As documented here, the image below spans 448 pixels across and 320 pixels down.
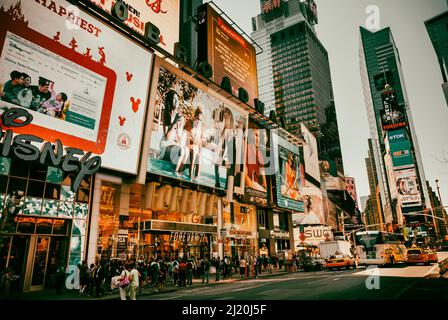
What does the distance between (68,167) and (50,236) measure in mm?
5200

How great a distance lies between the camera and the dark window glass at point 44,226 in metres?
18.5

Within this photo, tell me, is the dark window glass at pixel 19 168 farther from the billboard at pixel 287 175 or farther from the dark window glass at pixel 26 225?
the billboard at pixel 287 175

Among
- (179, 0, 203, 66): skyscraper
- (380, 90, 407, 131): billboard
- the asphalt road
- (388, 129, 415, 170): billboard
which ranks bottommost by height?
the asphalt road

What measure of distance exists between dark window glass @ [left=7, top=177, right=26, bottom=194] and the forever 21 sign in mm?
2209

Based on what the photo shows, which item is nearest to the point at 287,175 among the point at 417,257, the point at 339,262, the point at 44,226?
the point at 339,262

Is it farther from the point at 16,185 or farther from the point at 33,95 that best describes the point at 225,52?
the point at 16,185

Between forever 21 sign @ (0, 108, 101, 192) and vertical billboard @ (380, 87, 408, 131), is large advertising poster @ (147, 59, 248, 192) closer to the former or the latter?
forever 21 sign @ (0, 108, 101, 192)

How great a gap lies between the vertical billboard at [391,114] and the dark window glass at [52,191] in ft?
395

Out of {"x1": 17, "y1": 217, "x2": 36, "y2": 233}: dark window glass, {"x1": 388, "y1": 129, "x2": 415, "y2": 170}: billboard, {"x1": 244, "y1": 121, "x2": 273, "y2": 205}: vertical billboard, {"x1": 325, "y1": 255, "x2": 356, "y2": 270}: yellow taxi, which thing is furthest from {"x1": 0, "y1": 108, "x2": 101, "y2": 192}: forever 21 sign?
{"x1": 388, "y1": 129, "x2": 415, "y2": 170}: billboard

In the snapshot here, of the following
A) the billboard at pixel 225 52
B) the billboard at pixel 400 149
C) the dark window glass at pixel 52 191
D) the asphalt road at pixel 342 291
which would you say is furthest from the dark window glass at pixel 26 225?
the billboard at pixel 400 149

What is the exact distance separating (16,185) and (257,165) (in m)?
28.9

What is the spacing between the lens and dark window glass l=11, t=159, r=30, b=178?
59.0 ft
